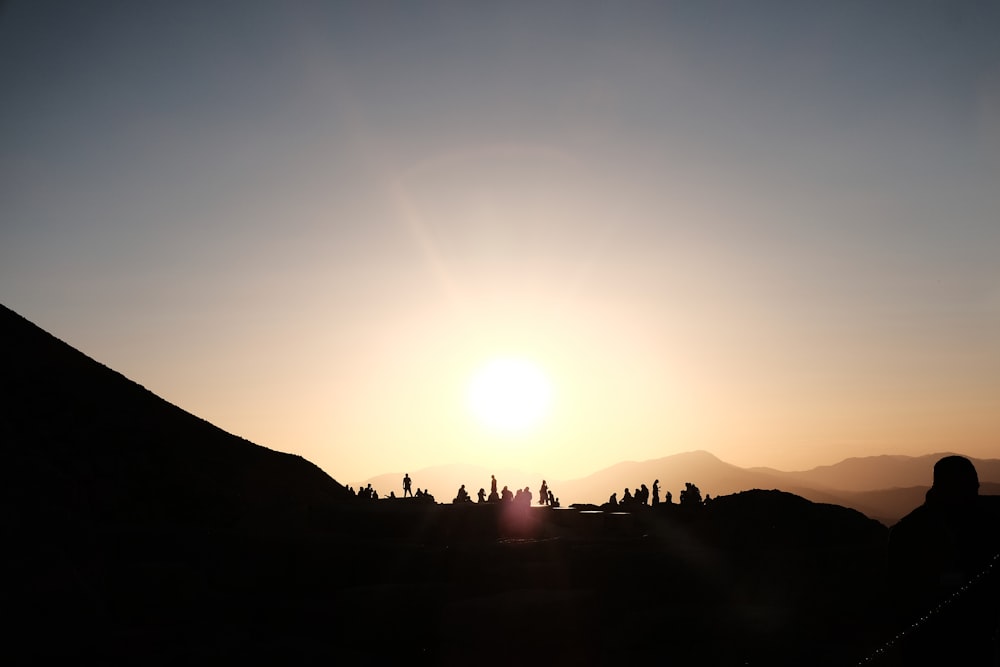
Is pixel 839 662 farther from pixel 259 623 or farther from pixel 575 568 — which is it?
pixel 259 623

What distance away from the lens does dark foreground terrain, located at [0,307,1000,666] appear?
1527 cm

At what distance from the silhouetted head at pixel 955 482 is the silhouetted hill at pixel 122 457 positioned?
25.8 meters

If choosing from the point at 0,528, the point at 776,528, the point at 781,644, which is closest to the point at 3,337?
the point at 0,528

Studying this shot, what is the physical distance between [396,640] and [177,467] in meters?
30.4

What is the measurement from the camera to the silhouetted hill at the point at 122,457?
3388 centimetres

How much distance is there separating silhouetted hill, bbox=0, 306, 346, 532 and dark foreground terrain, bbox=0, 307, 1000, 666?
256 mm

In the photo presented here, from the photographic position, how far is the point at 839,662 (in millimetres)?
13531

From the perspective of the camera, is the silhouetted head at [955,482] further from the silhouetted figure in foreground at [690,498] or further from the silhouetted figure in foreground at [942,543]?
the silhouetted figure in foreground at [690,498]

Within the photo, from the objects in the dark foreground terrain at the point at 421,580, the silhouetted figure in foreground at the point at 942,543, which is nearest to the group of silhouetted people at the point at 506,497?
the dark foreground terrain at the point at 421,580

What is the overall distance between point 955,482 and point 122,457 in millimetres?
43950

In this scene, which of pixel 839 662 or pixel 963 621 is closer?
pixel 963 621

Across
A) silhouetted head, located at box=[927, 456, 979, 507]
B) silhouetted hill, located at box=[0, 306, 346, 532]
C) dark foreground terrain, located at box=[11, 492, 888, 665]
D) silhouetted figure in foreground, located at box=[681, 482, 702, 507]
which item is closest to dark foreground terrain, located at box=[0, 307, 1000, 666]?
dark foreground terrain, located at box=[11, 492, 888, 665]

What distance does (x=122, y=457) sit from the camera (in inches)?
1645

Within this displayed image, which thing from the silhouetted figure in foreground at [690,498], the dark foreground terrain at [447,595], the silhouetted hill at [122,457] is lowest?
the dark foreground terrain at [447,595]
